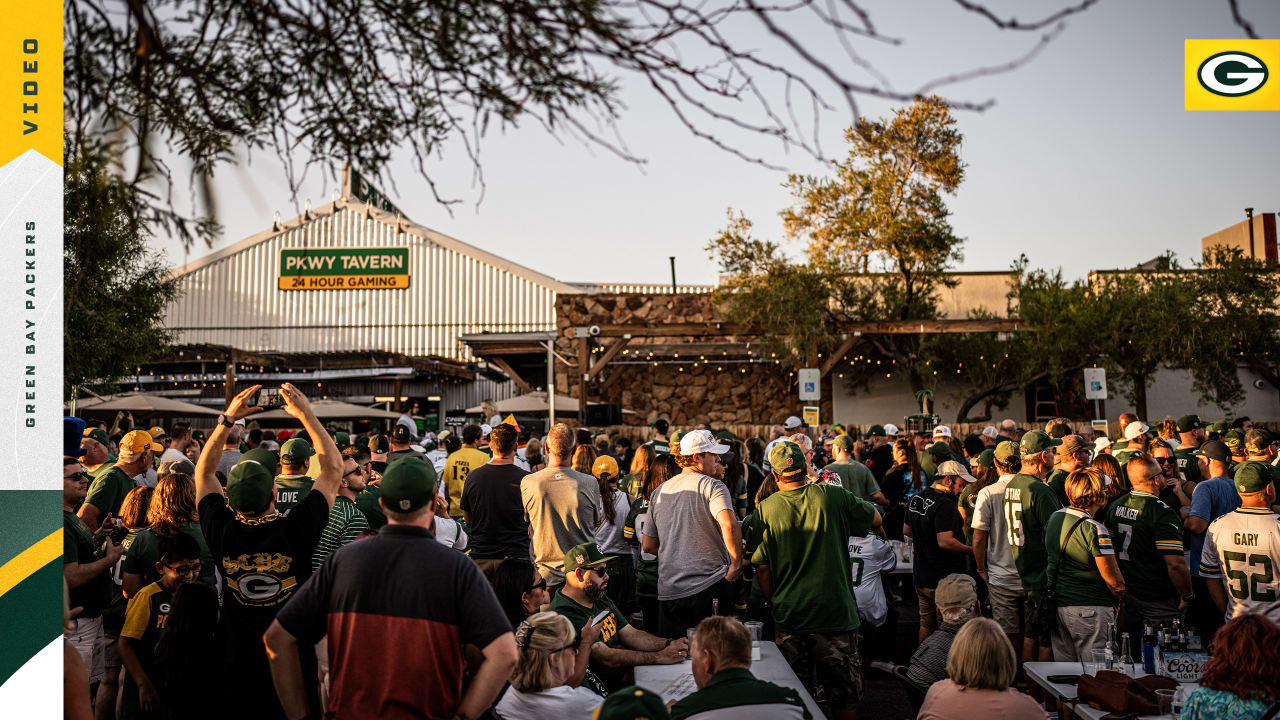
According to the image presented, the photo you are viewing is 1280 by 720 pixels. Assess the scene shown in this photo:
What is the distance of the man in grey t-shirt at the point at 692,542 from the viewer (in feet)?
18.0

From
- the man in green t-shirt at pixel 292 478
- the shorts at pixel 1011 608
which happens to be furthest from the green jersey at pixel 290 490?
the shorts at pixel 1011 608

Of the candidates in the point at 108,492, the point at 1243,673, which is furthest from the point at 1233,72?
the point at 108,492

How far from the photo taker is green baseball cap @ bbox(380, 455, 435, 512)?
2.80 m

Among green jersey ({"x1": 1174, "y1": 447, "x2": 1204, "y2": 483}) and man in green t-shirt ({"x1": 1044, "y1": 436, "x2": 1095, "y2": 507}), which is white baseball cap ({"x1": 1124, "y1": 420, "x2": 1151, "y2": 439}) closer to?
green jersey ({"x1": 1174, "y1": 447, "x2": 1204, "y2": 483})

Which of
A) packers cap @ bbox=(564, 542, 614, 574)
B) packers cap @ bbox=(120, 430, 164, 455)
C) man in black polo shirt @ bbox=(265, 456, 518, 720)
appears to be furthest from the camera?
packers cap @ bbox=(120, 430, 164, 455)

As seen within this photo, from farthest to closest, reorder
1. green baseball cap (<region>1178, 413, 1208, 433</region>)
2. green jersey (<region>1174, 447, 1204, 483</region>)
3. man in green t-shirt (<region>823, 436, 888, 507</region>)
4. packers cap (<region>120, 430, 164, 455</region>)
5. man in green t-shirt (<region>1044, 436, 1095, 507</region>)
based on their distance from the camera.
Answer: green baseball cap (<region>1178, 413, 1208, 433</region>), green jersey (<region>1174, 447, 1204, 483</region>), man in green t-shirt (<region>823, 436, 888, 507</region>), man in green t-shirt (<region>1044, 436, 1095, 507</region>), packers cap (<region>120, 430, 164, 455</region>)

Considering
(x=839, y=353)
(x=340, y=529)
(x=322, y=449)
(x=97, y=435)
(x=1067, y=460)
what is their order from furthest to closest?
(x=839, y=353) → (x=97, y=435) → (x=1067, y=460) → (x=340, y=529) → (x=322, y=449)

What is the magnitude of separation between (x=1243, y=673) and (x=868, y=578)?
320 centimetres

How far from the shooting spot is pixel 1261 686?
10.2 feet

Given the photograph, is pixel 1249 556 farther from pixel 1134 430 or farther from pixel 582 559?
pixel 1134 430

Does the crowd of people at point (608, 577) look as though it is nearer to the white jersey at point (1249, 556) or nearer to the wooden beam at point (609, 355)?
the white jersey at point (1249, 556)

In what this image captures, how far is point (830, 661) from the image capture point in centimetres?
489

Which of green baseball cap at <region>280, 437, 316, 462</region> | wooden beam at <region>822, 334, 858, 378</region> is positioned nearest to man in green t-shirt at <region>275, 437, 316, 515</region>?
green baseball cap at <region>280, 437, 316, 462</region>

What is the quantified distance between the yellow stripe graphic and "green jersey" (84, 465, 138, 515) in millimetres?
3461
